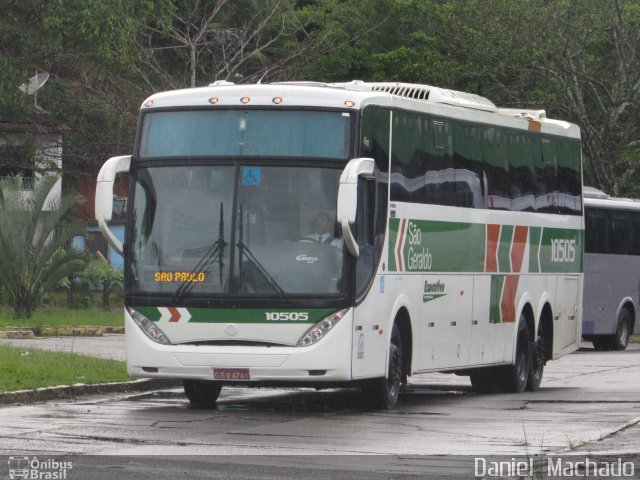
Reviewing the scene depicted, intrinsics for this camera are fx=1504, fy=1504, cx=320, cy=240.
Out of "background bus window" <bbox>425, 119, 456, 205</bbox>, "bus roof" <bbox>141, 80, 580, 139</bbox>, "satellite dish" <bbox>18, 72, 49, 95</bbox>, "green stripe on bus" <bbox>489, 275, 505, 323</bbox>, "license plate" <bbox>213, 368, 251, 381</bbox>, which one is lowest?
"license plate" <bbox>213, 368, 251, 381</bbox>

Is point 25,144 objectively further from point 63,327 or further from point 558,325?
point 558,325

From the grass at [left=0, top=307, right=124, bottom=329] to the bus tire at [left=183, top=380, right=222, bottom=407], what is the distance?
42.2ft

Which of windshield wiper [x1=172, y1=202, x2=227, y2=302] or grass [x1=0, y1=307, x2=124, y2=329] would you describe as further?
grass [x1=0, y1=307, x2=124, y2=329]

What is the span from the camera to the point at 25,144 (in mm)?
43500

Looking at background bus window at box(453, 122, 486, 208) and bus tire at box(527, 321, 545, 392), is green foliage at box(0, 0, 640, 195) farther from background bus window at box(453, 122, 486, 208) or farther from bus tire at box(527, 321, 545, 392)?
background bus window at box(453, 122, 486, 208)

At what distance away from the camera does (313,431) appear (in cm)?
1370

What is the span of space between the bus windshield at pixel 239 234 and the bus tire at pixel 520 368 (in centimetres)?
587

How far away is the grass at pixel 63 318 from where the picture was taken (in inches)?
1199

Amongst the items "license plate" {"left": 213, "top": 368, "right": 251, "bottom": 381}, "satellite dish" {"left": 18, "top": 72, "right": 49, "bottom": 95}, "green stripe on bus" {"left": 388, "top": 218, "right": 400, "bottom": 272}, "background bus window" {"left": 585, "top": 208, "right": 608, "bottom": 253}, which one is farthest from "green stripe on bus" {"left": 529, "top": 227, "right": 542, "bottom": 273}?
"satellite dish" {"left": 18, "top": 72, "right": 49, "bottom": 95}

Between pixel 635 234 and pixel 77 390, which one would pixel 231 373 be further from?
pixel 635 234

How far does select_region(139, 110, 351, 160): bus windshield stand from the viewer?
15.2 metres

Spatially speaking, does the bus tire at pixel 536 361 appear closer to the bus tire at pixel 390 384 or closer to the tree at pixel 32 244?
the bus tire at pixel 390 384

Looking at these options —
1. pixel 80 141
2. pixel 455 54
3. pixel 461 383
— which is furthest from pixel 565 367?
pixel 80 141

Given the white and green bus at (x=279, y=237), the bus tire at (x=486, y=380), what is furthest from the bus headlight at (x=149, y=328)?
the bus tire at (x=486, y=380)
